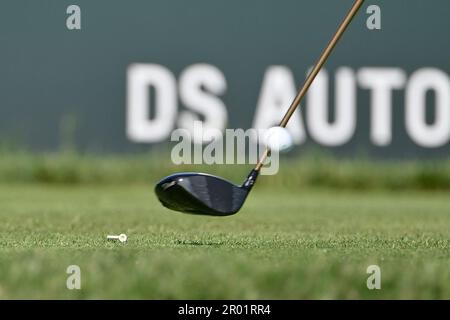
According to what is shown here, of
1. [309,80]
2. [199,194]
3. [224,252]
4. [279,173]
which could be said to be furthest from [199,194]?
[279,173]

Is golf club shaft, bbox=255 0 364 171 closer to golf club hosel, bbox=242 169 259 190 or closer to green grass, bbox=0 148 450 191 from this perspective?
golf club hosel, bbox=242 169 259 190

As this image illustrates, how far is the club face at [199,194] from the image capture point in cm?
472

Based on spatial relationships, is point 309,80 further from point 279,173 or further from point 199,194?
point 279,173

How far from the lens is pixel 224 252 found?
182 inches

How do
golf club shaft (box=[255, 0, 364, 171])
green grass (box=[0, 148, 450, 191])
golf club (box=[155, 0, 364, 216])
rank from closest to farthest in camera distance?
golf club (box=[155, 0, 364, 216]), golf club shaft (box=[255, 0, 364, 171]), green grass (box=[0, 148, 450, 191])

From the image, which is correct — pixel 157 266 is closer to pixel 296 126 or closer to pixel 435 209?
pixel 435 209

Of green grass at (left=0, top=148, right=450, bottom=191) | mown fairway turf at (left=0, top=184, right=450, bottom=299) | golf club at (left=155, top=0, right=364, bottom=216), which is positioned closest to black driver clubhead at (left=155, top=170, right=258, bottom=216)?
golf club at (left=155, top=0, right=364, bottom=216)

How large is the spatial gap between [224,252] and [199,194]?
13.3 inches

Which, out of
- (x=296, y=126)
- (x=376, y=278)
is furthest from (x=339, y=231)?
(x=296, y=126)

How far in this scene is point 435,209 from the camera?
31.9 ft

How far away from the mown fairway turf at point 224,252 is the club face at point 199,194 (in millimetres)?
220

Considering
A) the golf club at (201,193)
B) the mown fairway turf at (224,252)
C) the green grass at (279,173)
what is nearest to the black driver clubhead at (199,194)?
the golf club at (201,193)

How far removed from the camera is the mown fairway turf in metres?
3.71
